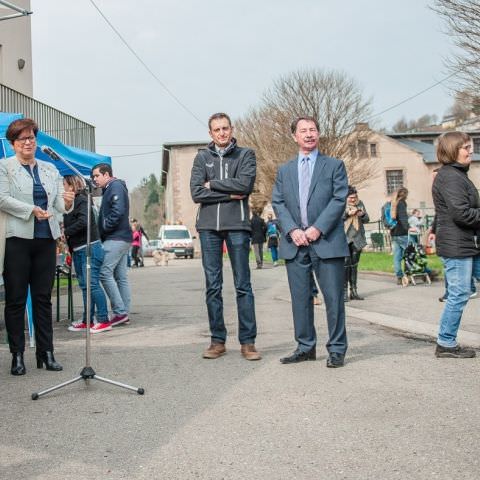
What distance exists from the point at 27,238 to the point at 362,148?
4179 cm

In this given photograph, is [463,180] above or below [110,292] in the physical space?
above

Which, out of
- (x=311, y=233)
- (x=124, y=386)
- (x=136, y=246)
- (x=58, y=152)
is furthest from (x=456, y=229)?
(x=136, y=246)

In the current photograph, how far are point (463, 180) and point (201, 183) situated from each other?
225 centimetres

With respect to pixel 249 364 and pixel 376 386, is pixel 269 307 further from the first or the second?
pixel 376 386

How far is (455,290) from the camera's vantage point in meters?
6.25

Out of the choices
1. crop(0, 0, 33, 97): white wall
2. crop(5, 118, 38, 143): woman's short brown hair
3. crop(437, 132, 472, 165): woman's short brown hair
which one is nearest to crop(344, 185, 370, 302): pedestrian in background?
crop(437, 132, 472, 165): woman's short brown hair

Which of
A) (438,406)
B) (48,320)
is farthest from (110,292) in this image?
(438,406)

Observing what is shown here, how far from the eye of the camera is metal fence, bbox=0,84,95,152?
15422 mm

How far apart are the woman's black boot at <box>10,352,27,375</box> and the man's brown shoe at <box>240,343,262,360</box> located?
185cm

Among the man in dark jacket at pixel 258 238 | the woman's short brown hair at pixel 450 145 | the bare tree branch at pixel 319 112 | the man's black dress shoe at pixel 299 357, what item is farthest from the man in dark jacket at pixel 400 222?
the bare tree branch at pixel 319 112

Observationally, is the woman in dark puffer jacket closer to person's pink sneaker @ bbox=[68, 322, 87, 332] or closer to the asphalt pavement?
the asphalt pavement

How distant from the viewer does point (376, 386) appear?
17.1ft

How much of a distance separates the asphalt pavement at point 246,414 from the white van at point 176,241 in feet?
114

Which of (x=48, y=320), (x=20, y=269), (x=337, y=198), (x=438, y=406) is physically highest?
(x=337, y=198)
